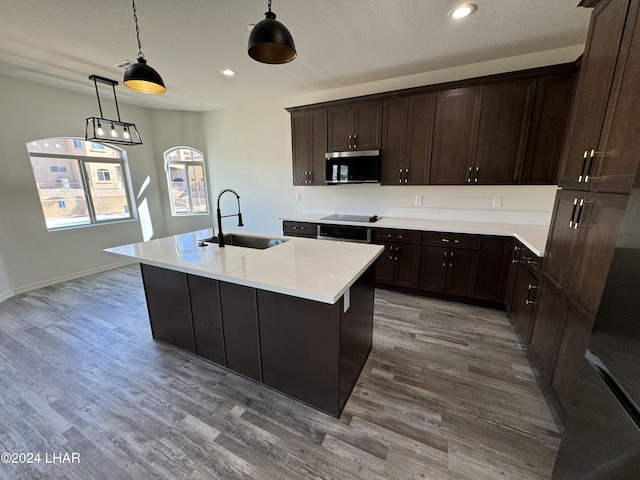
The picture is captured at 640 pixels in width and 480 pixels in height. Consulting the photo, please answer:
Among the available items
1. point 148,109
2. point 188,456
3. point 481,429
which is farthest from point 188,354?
point 148,109

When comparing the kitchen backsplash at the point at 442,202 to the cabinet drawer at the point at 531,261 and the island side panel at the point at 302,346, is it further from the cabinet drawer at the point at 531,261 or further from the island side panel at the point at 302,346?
the island side panel at the point at 302,346

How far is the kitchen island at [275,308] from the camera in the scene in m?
1.50

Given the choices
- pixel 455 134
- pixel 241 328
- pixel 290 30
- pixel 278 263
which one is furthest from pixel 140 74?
pixel 455 134

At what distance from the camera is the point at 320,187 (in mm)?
4242

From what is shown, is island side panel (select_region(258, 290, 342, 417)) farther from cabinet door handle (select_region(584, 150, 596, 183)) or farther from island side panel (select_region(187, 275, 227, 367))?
cabinet door handle (select_region(584, 150, 596, 183))

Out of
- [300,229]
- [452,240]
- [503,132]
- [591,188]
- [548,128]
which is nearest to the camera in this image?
[591,188]

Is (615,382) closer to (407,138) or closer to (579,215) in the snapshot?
(579,215)

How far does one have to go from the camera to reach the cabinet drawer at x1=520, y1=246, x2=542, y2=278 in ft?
6.68

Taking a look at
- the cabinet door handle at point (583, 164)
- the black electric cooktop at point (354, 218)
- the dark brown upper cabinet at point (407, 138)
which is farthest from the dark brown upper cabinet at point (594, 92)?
the black electric cooktop at point (354, 218)

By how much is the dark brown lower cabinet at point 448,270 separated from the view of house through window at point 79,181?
5.26 m

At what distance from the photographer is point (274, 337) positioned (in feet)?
5.54

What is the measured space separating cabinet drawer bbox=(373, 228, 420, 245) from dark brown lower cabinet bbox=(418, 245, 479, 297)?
0.53ft

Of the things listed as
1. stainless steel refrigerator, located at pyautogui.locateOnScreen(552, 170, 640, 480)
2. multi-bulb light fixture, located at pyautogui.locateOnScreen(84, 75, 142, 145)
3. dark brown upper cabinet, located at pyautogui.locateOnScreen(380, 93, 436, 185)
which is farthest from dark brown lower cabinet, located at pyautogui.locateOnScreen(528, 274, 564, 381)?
multi-bulb light fixture, located at pyautogui.locateOnScreen(84, 75, 142, 145)

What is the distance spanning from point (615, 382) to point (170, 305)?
8.72ft
